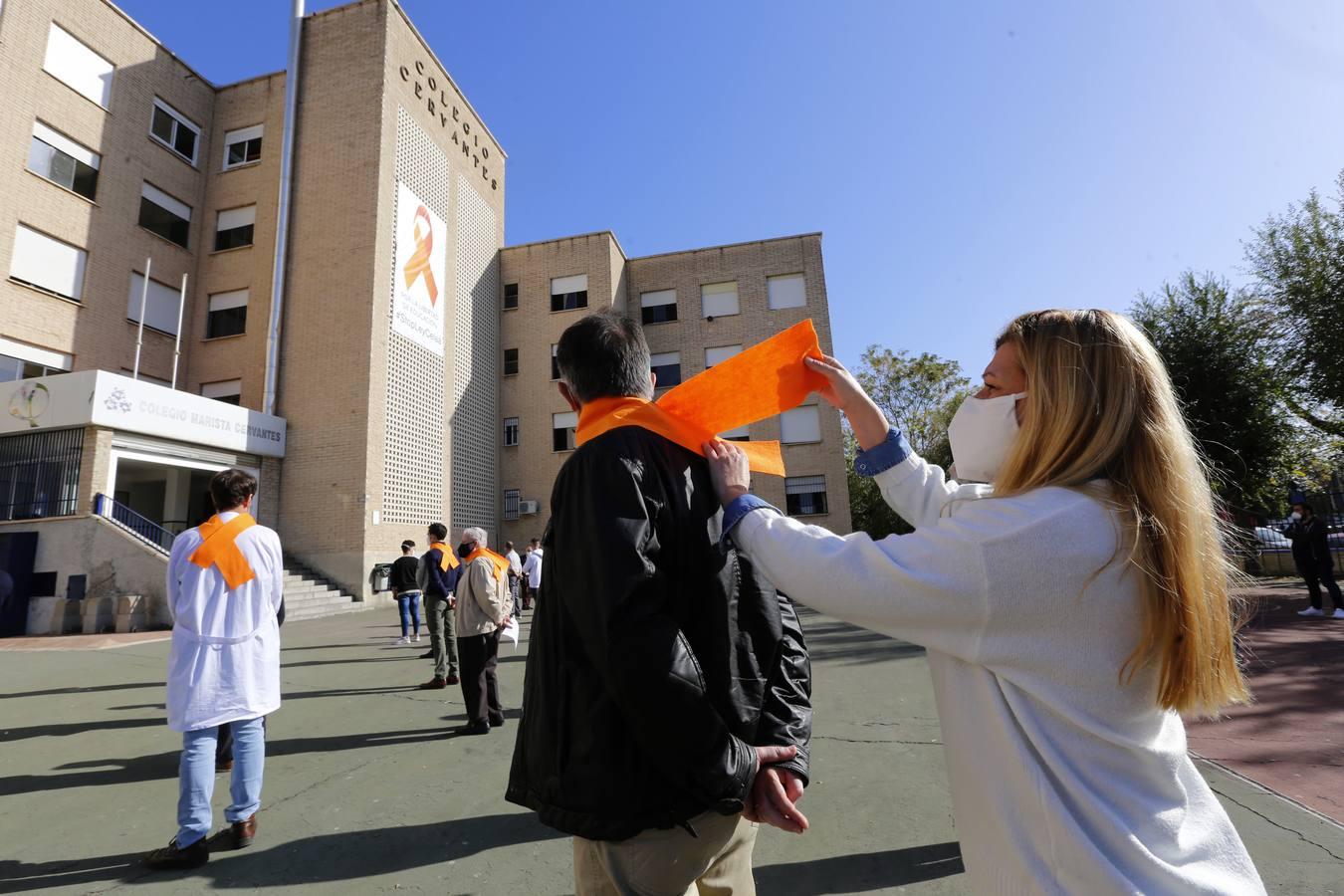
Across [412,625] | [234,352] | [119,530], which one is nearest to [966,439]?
[412,625]

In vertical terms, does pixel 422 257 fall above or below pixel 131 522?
above

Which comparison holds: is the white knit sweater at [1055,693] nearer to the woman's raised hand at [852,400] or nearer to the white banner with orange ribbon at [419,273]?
the woman's raised hand at [852,400]

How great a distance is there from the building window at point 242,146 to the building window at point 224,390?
7510 millimetres

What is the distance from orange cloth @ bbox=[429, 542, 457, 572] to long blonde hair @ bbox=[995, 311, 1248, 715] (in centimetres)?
775

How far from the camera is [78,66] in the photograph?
1834cm

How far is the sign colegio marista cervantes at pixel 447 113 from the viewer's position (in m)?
22.2

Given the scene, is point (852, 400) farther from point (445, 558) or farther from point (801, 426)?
point (801, 426)

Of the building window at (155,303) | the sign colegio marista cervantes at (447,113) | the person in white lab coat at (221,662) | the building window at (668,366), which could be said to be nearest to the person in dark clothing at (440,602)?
the person in white lab coat at (221,662)

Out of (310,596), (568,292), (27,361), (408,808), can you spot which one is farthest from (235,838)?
(568,292)

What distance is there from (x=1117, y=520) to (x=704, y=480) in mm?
877

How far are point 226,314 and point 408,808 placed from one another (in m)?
22.3

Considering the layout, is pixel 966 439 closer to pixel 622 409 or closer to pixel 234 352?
pixel 622 409

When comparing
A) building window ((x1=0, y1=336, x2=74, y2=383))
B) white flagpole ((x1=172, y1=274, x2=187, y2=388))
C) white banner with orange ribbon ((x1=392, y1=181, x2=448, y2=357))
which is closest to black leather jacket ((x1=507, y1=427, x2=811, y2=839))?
white banner with orange ribbon ((x1=392, y1=181, x2=448, y2=357))

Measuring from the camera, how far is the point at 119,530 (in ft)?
45.3
